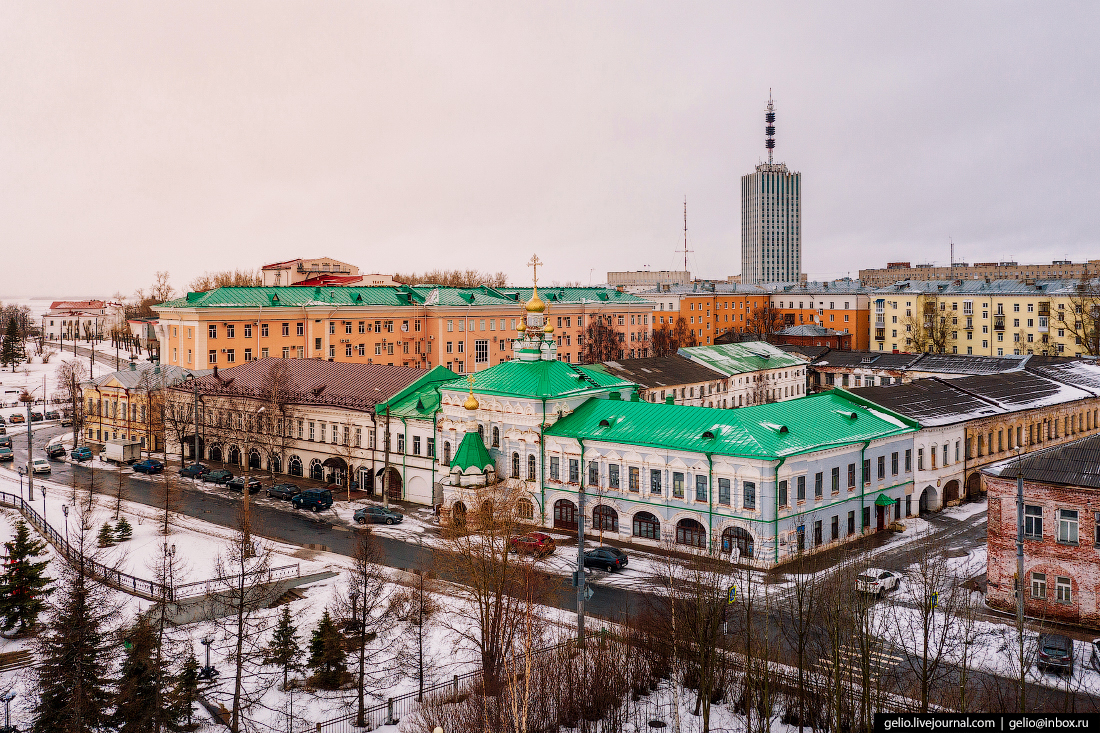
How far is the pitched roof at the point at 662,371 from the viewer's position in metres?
81.8

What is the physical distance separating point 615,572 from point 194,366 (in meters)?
57.8

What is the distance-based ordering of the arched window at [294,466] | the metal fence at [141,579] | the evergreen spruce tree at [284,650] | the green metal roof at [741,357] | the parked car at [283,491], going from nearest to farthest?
the evergreen spruce tree at [284,650] < the metal fence at [141,579] < the parked car at [283,491] < the arched window at [294,466] < the green metal roof at [741,357]

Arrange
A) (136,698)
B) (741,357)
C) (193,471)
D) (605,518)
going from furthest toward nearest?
(741,357) < (193,471) < (605,518) < (136,698)

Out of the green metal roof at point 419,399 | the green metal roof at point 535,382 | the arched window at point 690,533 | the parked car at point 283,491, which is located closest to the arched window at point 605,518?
the arched window at point 690,533

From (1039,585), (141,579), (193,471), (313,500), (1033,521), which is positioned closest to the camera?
(1039,585)

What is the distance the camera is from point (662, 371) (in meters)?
85.6

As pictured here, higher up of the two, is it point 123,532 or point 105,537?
point 105,537

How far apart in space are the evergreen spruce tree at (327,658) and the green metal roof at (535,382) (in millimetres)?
23991

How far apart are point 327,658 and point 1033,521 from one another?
1075 inches

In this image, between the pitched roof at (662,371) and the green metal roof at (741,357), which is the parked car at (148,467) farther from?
the green metal roof at (741,357)

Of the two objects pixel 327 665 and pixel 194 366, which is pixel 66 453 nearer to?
pixel 194 366

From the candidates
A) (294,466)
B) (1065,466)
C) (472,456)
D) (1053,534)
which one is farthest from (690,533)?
(294,466)

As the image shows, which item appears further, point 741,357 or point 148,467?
point 741,357

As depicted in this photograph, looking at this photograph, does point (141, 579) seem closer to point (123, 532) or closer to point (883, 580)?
point (123, 532)
